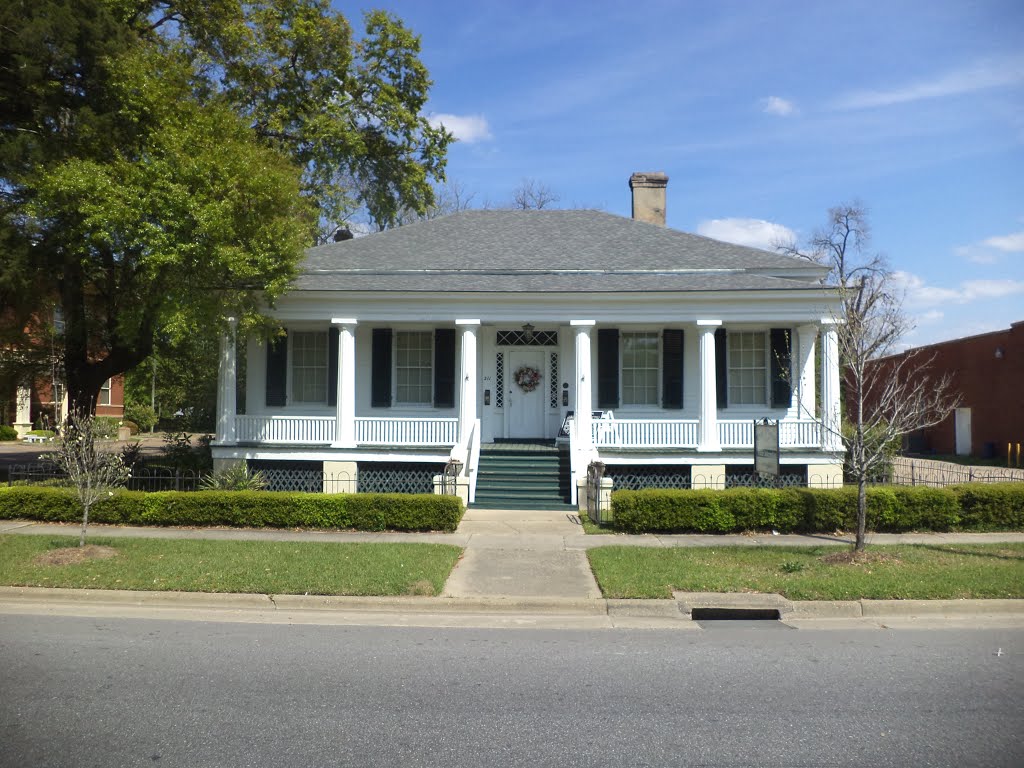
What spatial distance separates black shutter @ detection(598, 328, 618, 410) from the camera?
61.6 ft

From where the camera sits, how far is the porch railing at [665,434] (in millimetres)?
17016

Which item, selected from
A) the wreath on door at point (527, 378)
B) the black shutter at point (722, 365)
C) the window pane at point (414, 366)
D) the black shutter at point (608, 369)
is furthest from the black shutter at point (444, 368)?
the black shutter at point (722, 365)

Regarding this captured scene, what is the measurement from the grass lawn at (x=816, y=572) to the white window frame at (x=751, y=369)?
7.00 m

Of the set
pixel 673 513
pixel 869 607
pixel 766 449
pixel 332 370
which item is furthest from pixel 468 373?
pixel 869 607

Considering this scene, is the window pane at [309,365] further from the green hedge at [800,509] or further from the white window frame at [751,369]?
the white window frame at [751,369]

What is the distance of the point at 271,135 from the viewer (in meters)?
25.1

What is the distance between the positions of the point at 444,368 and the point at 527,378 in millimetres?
2104

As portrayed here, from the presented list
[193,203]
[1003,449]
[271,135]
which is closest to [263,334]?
[193,203]

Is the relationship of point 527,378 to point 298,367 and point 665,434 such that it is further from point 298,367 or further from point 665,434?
point 298,367

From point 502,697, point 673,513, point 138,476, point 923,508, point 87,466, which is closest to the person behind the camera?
point 502,697

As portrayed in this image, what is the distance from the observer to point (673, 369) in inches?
737

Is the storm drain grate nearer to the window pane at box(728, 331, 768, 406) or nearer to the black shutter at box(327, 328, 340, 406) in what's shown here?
the window pane at box(728, 331, 768, 406)

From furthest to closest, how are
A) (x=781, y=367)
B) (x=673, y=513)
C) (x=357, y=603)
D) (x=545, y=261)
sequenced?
(x=545, y=261), (x=781, y=367), (x=673, y=513), (x=357, y=603)

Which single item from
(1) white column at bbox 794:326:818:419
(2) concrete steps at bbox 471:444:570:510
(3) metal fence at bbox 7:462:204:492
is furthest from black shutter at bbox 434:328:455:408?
(1) white column at bbox 794:326:818:419
